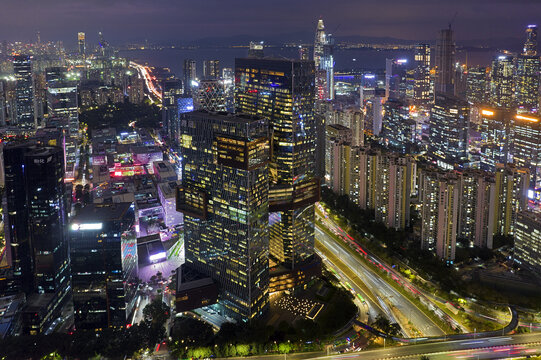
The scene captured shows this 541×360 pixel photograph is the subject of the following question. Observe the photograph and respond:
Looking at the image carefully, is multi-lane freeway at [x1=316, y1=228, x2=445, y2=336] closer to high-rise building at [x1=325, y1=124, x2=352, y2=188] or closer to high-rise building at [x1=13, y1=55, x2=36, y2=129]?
high-rise building at [x1=325, y1=124, x2=352, y2=188]

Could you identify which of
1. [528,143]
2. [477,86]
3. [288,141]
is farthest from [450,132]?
[288,141]

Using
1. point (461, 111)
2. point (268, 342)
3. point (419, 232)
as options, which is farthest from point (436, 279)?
point (461, 111)

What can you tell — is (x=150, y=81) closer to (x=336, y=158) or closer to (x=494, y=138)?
(x=336, y=158)

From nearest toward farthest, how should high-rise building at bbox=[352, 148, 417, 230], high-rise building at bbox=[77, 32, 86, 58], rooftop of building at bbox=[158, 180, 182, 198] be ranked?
high-rise building at bbox=[352, 148, 417, 230] < rooftop of building at bbox=[158, 180, 182, 198] < high-rise building at bbox=[77, 32, 86, 58]

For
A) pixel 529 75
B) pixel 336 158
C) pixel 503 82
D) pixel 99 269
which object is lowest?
pixel 99 269

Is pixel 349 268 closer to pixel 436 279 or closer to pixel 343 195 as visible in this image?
pixel 436 279

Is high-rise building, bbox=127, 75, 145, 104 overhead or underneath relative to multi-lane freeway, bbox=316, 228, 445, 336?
overhead

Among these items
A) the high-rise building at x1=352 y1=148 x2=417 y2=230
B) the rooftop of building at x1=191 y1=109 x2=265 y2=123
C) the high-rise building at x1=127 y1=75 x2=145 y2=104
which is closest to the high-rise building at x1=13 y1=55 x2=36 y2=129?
the high-rise building at x1=127 y1=75 x2=145 y2=104
